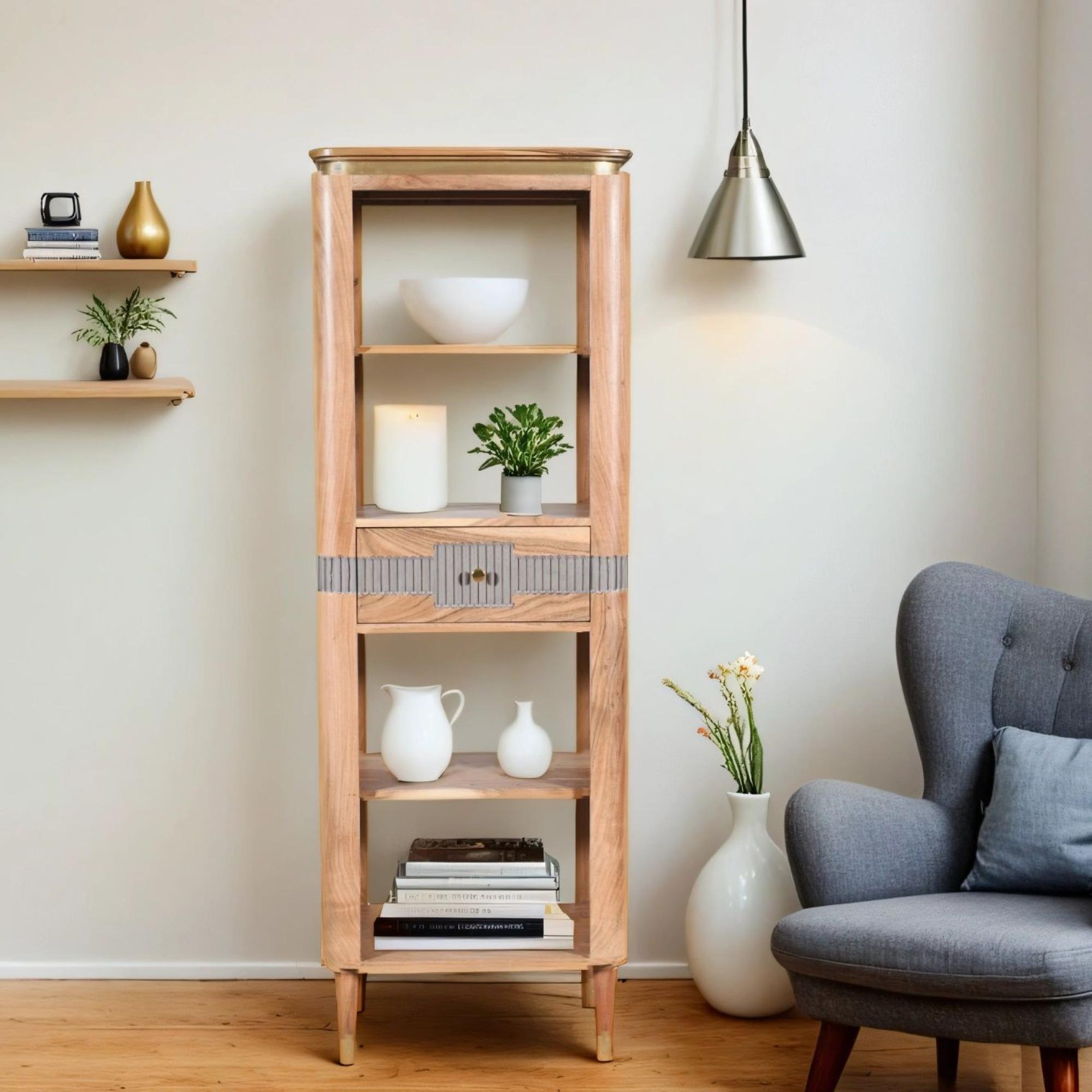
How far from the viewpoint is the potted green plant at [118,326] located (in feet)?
8.94

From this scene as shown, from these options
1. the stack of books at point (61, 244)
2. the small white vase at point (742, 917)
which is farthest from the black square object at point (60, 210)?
the small white vase at point (742, 917)

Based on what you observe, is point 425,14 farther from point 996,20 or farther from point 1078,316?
point 1078,316

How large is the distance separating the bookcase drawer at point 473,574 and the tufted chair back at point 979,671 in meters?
0.69

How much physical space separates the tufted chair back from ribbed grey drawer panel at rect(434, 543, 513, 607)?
82 cm

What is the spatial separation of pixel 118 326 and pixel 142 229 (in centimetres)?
23

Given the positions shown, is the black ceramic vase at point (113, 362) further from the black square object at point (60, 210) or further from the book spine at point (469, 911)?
the book spine at point (469, 911)

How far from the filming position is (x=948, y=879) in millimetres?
2381

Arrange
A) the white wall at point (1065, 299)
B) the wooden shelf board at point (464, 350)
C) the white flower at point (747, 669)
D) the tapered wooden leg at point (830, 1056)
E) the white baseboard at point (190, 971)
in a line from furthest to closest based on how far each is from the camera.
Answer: the white baseboard at point (190, 971), the white wall at point (1065, 299), the white flower at point (747, 669), the wooden shelf board at point (464, 350), the tapered wooden leg at point (830, 1056)

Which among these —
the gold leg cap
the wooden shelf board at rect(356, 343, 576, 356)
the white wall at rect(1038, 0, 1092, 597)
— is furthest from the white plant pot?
the white wall at rect(1038, 0, 1092, 597)

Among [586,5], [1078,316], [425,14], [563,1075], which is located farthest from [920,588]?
[425,14]

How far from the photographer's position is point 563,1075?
243 cm

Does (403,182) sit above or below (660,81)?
below

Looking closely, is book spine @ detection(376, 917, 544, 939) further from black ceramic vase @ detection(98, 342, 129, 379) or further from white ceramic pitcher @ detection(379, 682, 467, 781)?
black ceramic vase @ detection(98, 342, 129, 379)

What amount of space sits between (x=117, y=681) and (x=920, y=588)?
1.79 m
